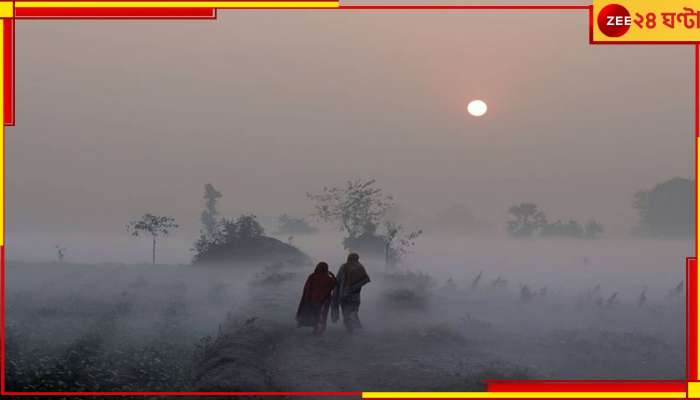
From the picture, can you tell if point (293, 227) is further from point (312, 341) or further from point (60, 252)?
point (312, 341)

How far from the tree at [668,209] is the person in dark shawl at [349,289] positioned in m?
110

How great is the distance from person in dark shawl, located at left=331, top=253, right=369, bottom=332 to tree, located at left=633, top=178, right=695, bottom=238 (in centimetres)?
10962

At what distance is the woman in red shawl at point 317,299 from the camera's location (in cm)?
1639

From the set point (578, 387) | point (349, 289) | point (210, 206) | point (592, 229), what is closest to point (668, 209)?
Answer: point (592, 229)

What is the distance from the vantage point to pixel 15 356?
1805cm

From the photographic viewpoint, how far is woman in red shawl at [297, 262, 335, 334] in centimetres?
1639

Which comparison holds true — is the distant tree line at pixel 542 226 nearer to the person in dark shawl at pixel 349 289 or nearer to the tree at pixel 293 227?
the tree at pixel 293 227

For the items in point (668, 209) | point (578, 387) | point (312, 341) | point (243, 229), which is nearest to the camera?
point (578, 387)

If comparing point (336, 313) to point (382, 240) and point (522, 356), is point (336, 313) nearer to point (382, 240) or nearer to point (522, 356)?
point (522, 356)

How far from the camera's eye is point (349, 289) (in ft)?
54.5

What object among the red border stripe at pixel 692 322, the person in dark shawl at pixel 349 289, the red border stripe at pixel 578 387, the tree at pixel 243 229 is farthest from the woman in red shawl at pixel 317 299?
the tree at pixel 243 229

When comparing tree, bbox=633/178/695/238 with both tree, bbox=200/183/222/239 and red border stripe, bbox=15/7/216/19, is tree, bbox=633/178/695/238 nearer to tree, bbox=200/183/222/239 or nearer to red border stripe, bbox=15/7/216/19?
tree, bbox=200/183/222/239

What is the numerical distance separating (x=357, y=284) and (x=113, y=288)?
21.0m

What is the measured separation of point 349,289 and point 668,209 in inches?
4484
